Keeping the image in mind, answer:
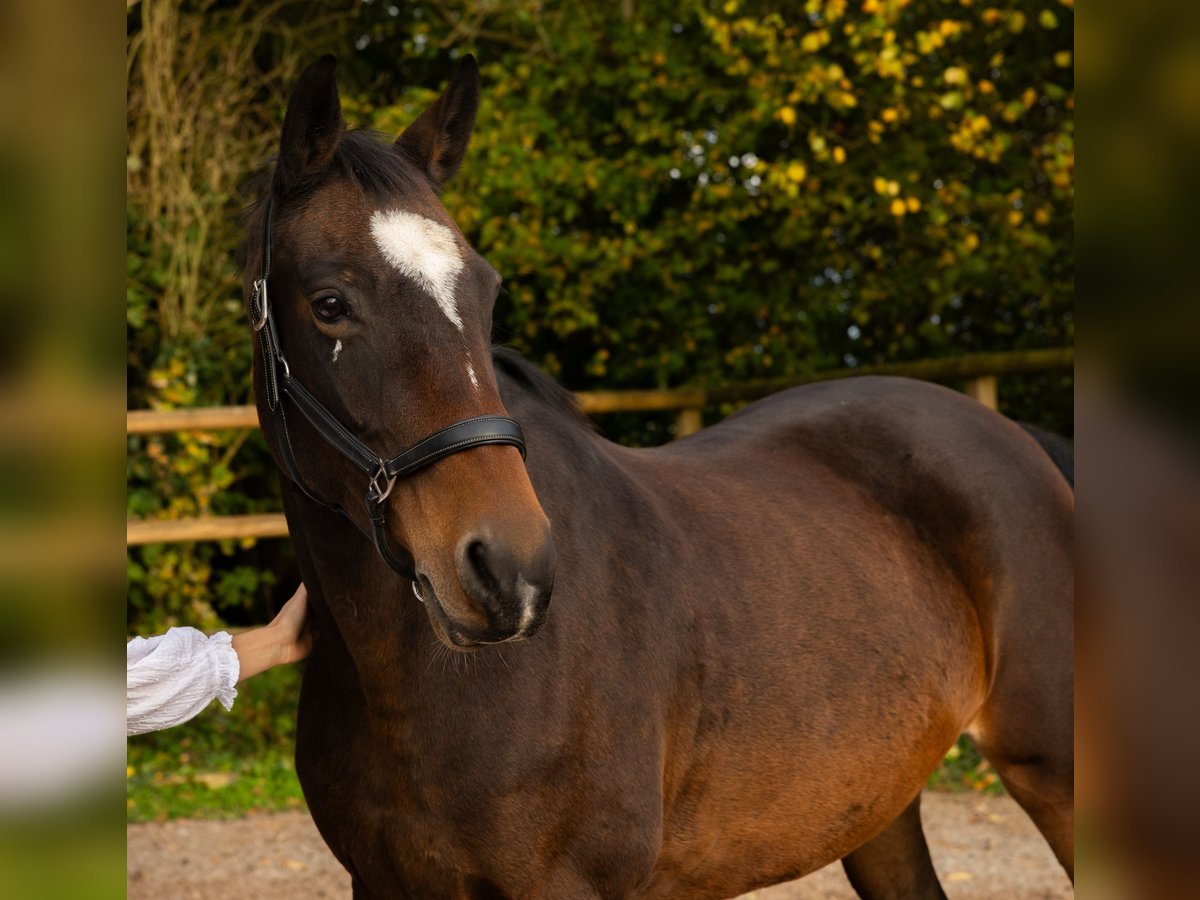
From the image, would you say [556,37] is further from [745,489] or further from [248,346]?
[745,489]

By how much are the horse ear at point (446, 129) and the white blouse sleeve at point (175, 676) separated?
3.09ft

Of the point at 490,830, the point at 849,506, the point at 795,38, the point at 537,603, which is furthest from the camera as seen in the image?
the point at 795,38

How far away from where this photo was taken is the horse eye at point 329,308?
6.09 ft

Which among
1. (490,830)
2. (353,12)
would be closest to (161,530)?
(353,12)

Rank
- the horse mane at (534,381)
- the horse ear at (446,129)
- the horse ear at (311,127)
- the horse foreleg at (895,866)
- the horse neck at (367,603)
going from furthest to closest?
the horse foreleg at (895,866) < the horse mane at (534,381) < the horse ear at (446,129) < the horse neck at (367,603) < the horse ear at (311,127)

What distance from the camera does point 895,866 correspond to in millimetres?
3365

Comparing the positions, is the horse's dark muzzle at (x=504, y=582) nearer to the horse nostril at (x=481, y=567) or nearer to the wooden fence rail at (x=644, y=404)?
the horse nostril at (x=481, y=567)

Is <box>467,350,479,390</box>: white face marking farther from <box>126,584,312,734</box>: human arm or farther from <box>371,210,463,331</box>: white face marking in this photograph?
<box>126,584,312,734</box>: human arm

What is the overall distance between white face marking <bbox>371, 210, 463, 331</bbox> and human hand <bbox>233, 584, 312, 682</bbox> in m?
0.77

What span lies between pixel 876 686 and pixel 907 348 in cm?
502

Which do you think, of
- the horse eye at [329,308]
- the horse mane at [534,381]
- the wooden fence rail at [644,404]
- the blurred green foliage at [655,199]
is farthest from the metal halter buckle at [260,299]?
the blurred green foliage at [655,199]

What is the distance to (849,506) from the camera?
298 centimetres

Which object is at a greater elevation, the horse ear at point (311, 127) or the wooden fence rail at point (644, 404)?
the horse ear at point (311, 127)

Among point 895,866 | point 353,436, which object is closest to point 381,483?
point 353,436
